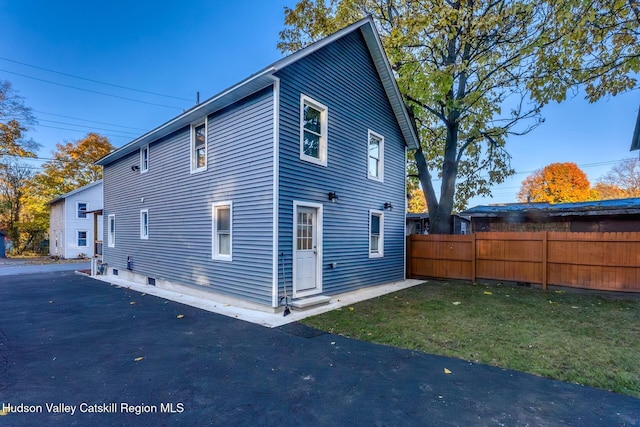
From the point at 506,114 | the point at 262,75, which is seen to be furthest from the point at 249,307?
the point at 506,114

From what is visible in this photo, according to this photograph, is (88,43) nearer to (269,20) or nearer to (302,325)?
(269,20)

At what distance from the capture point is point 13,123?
834 inches

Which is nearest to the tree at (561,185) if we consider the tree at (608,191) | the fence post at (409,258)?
the tree at (608,191)

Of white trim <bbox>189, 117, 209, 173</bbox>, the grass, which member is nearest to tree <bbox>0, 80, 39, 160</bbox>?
white trim <bbox>189, 117, 209, 173</bbox>

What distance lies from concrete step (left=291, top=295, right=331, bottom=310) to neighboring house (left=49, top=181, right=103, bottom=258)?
71.4 feet

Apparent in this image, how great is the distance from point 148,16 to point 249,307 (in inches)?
676

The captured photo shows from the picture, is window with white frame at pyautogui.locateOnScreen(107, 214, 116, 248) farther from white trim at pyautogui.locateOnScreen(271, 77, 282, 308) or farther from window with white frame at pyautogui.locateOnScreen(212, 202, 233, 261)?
white trim at pyautogui.locateOnScreen(271, 77, 282, 308)

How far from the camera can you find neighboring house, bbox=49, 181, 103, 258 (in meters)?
21.9

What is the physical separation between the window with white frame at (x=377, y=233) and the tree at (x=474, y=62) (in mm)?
4125

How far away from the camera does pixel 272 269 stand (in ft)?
20.3

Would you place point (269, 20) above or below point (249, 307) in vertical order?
above

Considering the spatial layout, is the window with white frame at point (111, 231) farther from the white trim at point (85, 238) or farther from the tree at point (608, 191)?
the tree at point (608, 191)

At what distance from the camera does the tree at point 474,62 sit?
8.70 metres

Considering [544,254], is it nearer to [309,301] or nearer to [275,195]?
[309,301]
